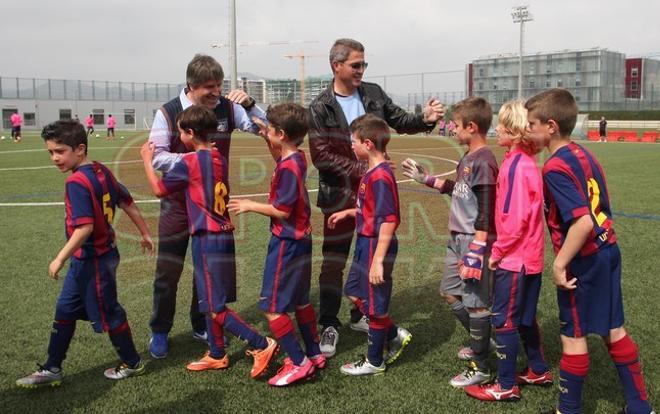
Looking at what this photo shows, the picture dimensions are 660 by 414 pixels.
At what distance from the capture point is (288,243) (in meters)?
3.92

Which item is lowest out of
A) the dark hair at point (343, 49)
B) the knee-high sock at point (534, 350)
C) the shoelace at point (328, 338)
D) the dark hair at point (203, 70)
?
the shoelace at point (328, 338)

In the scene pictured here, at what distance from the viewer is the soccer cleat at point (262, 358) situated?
4016 mm

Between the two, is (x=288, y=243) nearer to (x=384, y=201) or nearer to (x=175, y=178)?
(x=384, y=201)

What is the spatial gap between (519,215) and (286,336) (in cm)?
176

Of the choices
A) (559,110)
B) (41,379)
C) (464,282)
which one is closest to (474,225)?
(464,282)

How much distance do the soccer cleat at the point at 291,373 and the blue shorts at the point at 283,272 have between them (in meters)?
0.39

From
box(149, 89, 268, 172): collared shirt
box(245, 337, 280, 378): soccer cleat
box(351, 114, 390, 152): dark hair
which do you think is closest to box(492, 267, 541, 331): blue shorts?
box(351, 114, 390, 152): dark hair

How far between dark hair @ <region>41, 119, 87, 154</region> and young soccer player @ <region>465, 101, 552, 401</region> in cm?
277

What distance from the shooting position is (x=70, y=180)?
12.1 feet

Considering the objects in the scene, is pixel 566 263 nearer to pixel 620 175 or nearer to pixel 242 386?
pixel 242 386

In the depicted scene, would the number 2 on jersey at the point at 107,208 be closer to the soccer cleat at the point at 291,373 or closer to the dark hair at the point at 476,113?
the soccer cleat at the point at 291,373

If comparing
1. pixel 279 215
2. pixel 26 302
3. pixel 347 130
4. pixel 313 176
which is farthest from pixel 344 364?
pixel 313 176

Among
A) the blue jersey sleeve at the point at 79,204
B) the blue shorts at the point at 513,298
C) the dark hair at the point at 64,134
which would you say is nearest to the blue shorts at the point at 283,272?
the blue jersey sleeve at the point at 79,204

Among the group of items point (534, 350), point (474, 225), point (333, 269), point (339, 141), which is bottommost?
point (534, 350)
